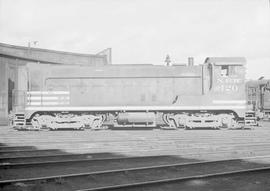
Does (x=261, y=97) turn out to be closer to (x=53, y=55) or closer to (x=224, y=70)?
(x=224, y=70)

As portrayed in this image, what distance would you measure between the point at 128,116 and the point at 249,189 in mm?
10824

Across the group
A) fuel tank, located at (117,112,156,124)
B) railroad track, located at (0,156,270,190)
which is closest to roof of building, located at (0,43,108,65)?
fuel tank, located at (117,112,156,124)

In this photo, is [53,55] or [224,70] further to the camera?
[53,55]

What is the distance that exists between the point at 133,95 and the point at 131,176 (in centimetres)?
1046

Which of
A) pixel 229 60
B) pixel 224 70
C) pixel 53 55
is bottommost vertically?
pixel 224 70

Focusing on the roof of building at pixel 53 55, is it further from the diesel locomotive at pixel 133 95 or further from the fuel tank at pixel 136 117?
the fuel tank at pixel 136 117

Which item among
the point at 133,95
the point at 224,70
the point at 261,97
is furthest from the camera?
the point at 261,97

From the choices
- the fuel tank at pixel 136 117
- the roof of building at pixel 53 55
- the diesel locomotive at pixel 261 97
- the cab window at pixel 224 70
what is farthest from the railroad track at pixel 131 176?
the roof of building at pixel 53 55

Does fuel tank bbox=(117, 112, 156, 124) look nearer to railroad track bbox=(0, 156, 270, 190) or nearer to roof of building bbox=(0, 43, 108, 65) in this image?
railroad track bbox=(0, 156, 270, 190)

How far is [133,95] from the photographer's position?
17.2 meters

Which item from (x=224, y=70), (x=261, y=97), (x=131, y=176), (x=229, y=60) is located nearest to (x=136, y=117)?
(x=224, y=70)

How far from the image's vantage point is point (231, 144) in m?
11.6

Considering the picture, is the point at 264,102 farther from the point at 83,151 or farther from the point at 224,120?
the point at 83,151

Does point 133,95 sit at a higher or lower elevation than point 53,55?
lower
